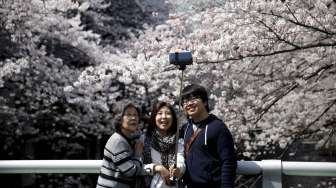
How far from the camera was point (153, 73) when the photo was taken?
9125 mm

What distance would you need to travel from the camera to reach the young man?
9.59ft

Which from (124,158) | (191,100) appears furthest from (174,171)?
(191,100)

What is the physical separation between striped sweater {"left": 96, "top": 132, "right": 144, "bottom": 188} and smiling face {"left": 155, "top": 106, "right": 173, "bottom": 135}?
234 millimetres

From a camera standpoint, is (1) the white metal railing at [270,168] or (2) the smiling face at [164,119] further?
(2) the smiling face at [164,119]

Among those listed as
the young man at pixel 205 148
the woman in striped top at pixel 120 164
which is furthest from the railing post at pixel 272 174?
the woman in striped top at pixel 120 164

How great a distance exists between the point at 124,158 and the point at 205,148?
0.51 meters

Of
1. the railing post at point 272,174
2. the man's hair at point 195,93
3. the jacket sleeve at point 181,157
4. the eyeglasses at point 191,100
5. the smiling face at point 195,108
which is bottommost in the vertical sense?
the railing post at point 272,174

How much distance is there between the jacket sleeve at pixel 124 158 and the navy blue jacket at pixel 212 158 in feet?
1.05

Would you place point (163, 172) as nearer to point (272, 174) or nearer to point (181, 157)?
point (181, 157)

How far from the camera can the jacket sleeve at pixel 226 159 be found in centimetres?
289

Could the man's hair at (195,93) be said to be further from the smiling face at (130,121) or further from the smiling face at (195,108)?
the smiling face at (130,121)

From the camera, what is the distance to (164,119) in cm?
325

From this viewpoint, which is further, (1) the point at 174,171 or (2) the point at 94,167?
(2) the point at 94,167

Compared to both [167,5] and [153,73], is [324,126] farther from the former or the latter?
[167,5]
